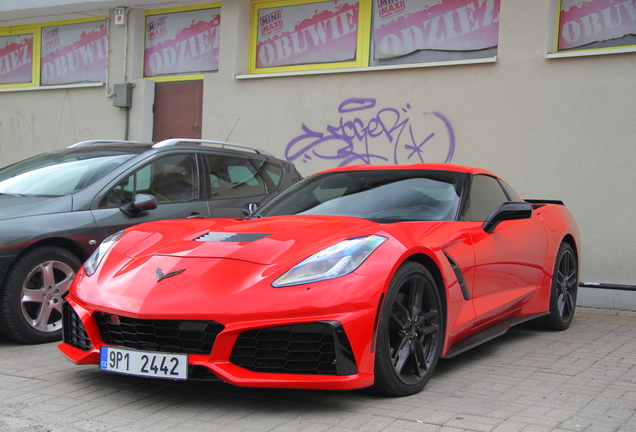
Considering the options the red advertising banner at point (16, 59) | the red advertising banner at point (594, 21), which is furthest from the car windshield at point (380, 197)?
the red advertising banner at point (16, 59)

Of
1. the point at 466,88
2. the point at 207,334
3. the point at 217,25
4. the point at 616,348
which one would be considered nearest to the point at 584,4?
the point at 466,88

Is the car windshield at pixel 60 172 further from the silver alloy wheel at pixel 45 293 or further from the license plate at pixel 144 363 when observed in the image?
the license plate at pixel 144 363

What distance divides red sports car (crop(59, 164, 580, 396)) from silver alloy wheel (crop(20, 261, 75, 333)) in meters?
1.03

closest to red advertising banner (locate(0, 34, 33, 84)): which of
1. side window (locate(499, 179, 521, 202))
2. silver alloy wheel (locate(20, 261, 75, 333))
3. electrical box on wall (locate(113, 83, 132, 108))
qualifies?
electrical box on wall (locate(113, 83, 132, 108))

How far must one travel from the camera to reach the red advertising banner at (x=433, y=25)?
27.7 ft

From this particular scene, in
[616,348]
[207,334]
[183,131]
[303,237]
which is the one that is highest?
[183,131]

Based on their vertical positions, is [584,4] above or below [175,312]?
above

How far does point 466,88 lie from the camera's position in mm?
8312

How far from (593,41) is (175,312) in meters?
6.40

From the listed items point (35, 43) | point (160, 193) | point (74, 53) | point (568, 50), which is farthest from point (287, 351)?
point (35, 43)

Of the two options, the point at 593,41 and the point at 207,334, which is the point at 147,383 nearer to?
the point at 207,334

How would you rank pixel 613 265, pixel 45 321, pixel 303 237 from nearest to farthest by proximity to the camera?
pixel 303 237 → pixel 45 321 → pixel 613 265

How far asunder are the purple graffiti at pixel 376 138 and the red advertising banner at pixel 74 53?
167 inches

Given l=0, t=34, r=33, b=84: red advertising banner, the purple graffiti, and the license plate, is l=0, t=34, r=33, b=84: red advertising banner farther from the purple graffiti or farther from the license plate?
the license plate
